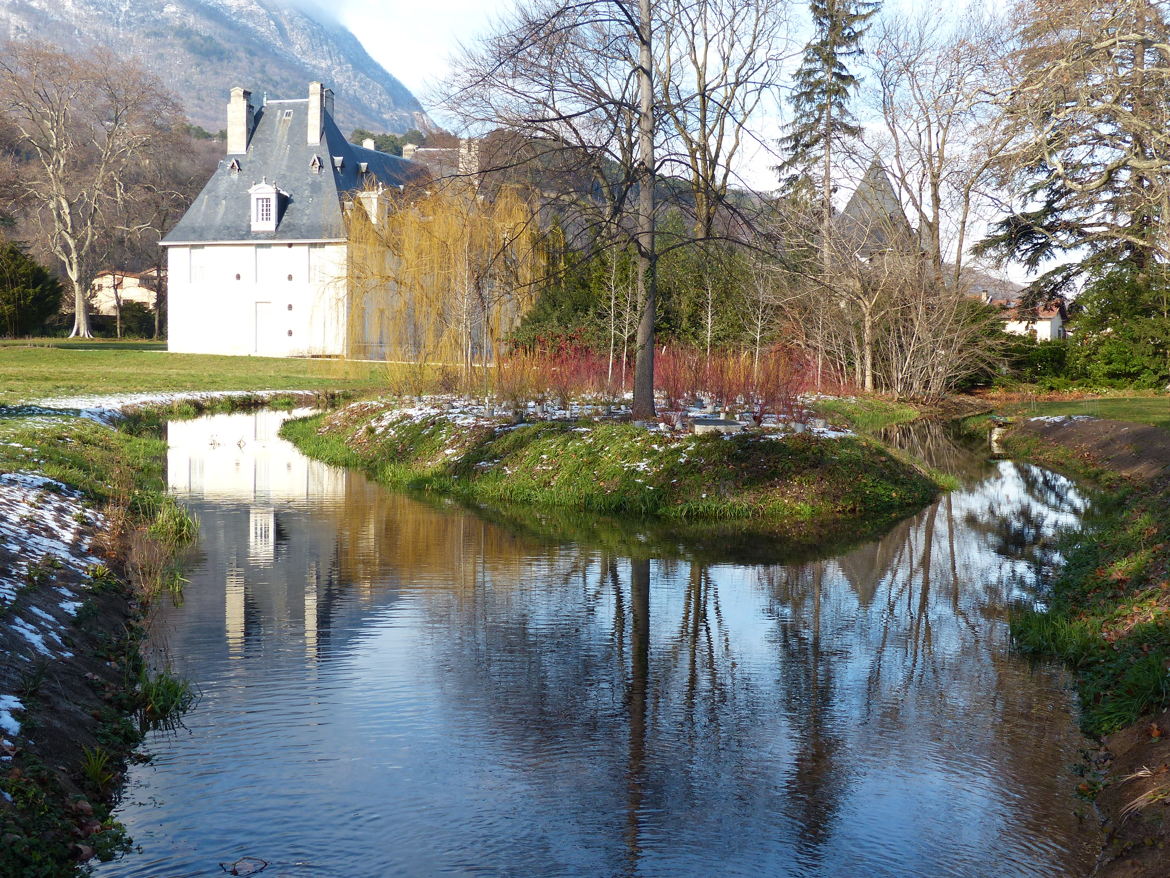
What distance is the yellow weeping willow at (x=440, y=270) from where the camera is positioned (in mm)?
21516

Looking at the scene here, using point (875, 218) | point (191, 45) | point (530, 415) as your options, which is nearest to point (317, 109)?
point (875, 218)

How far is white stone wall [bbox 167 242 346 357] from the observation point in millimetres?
45219

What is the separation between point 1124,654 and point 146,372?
33.8 metres

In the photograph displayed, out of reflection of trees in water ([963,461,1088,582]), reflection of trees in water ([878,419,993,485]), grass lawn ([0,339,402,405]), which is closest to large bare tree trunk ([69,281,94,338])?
grass lawn ([0,339,402,405])

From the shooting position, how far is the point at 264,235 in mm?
45531

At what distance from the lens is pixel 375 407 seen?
2159 centimetres

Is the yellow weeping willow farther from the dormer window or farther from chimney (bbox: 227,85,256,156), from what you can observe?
chimney (bbox: 227,85,256,156)

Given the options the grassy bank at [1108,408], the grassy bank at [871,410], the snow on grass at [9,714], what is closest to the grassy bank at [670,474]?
the snow on grass at [9,714]

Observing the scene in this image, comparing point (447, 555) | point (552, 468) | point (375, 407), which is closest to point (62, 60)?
point (375, 407)

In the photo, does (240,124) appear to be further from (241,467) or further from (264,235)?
(241,467)

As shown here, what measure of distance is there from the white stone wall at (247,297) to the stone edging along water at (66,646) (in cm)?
3156

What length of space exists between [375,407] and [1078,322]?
26801mm

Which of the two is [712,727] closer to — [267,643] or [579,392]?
[267,643]

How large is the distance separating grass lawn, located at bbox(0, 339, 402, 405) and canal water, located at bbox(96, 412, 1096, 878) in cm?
1346
